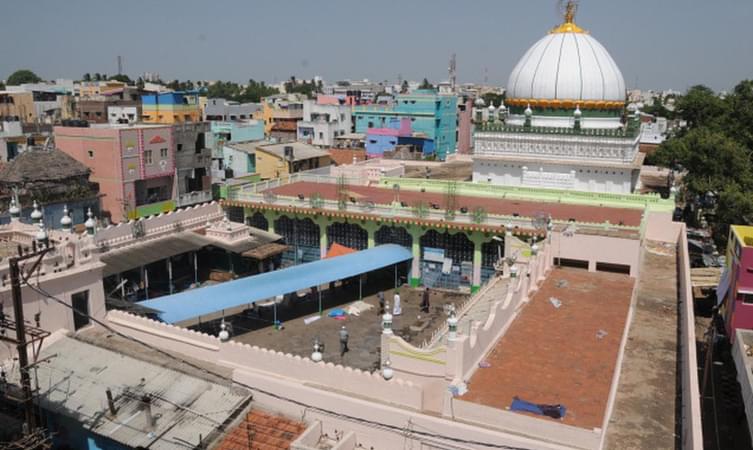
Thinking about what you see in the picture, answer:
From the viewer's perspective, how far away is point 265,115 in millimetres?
84188

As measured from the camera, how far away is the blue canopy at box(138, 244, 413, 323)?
22.0 meters

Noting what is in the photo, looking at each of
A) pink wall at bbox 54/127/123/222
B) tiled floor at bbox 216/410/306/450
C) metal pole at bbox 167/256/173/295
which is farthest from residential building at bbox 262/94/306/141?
tiled floor at bbox 216/410/306/450

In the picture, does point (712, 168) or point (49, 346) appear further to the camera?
point (712, 168)

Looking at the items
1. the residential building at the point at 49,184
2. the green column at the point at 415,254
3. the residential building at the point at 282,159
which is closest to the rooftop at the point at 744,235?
the green column at the point at 415,254

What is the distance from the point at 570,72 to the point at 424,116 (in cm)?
3488

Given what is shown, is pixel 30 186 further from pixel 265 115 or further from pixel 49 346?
pixel 265 115

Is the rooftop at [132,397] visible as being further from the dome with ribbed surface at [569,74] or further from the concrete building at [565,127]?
the dome with ribbed surface at [569,74]

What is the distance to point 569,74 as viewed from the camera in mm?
35219

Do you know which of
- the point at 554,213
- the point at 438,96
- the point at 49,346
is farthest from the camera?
the point at 438,96

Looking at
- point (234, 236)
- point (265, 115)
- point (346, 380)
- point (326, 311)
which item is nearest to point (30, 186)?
point (234, 236)

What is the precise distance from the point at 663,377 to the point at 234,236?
20.4m

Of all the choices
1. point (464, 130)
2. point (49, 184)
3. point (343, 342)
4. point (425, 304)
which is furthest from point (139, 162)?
point (464, 130)

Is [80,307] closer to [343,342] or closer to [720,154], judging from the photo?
[343,342]

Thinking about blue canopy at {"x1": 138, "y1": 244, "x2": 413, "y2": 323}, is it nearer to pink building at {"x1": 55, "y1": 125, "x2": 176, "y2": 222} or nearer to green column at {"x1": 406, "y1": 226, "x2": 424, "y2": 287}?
green column at {"x1": 406, "y1": 226, "x2": 424, "y2": 287}
